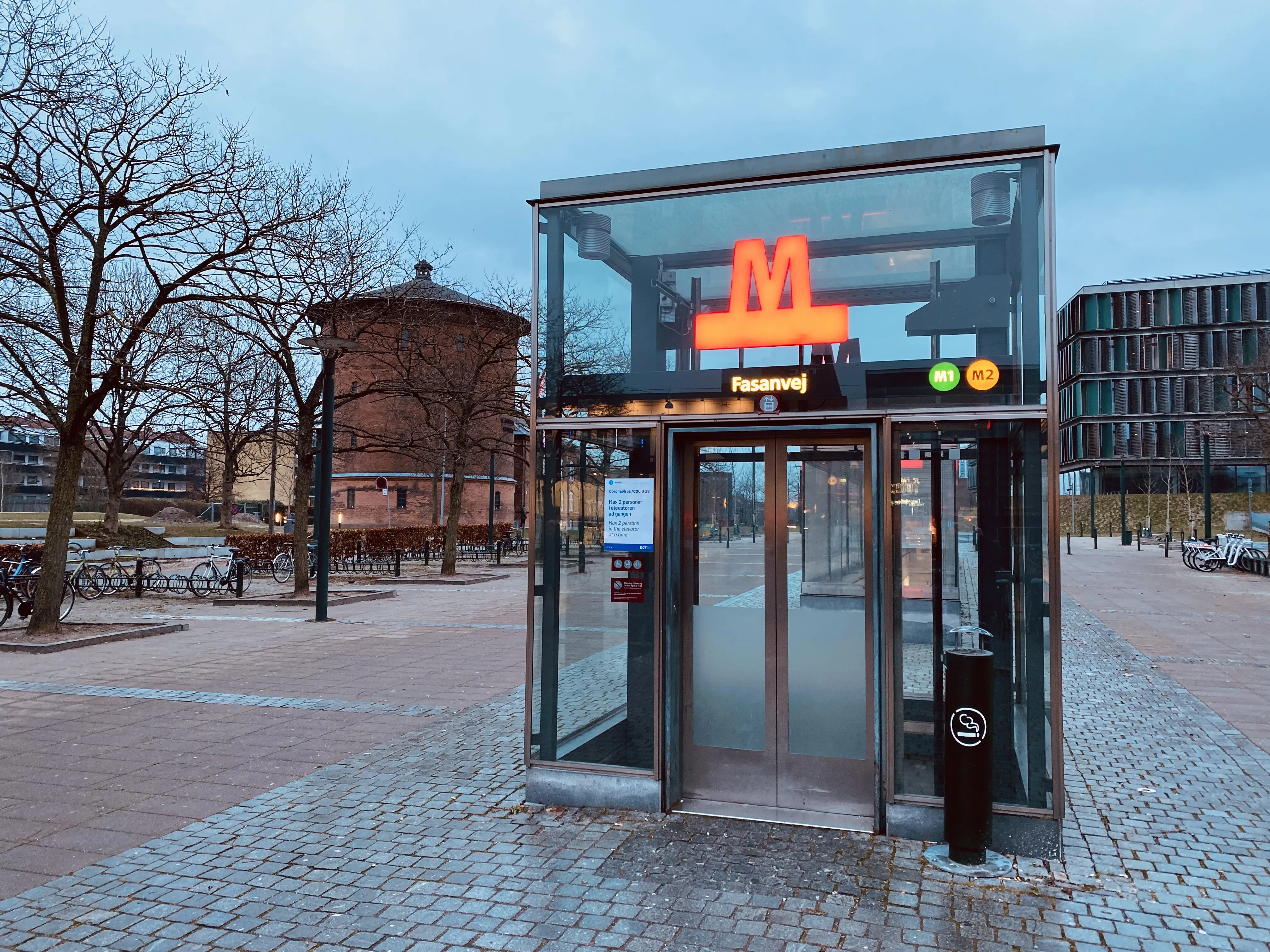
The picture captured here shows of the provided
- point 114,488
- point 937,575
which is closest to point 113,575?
point 114,488

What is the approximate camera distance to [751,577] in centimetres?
555

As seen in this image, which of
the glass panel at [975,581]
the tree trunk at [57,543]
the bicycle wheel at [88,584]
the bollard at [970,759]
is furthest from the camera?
the bicycle wheel at [88,584]

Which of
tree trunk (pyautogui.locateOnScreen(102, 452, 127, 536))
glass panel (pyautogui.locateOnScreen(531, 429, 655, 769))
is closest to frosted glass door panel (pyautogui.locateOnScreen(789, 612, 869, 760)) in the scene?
glass panel (pyautogui.locateOnScreen(531, 429, 655, 769))

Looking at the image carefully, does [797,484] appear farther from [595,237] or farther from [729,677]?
[595,237]

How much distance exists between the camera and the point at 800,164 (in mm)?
5230

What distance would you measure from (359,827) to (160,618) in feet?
39.7

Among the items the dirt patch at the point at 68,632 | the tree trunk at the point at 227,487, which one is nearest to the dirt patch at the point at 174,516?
the tree trunk at the point at 227,487

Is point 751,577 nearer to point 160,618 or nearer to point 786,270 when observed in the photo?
point 786,270

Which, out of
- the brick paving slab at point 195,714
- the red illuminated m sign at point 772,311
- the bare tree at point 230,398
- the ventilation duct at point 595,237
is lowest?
the brick paving slab at point 195,714

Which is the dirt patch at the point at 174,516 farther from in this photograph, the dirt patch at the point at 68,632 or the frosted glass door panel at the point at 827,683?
the frosted glass door panel at the point at 827,683

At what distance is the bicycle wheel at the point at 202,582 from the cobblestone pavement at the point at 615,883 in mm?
15325

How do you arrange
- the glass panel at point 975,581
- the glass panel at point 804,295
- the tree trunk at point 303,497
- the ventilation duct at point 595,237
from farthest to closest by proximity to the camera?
1. the tree trunk at point 303,497
2. the ventilation duct at point 595,237
3. the glass panel at point 804,295
4. the glass panel at point 975,581

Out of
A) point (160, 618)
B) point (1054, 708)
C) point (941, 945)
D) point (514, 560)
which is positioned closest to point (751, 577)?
point (1054, 708)

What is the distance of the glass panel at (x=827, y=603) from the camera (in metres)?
5.34
